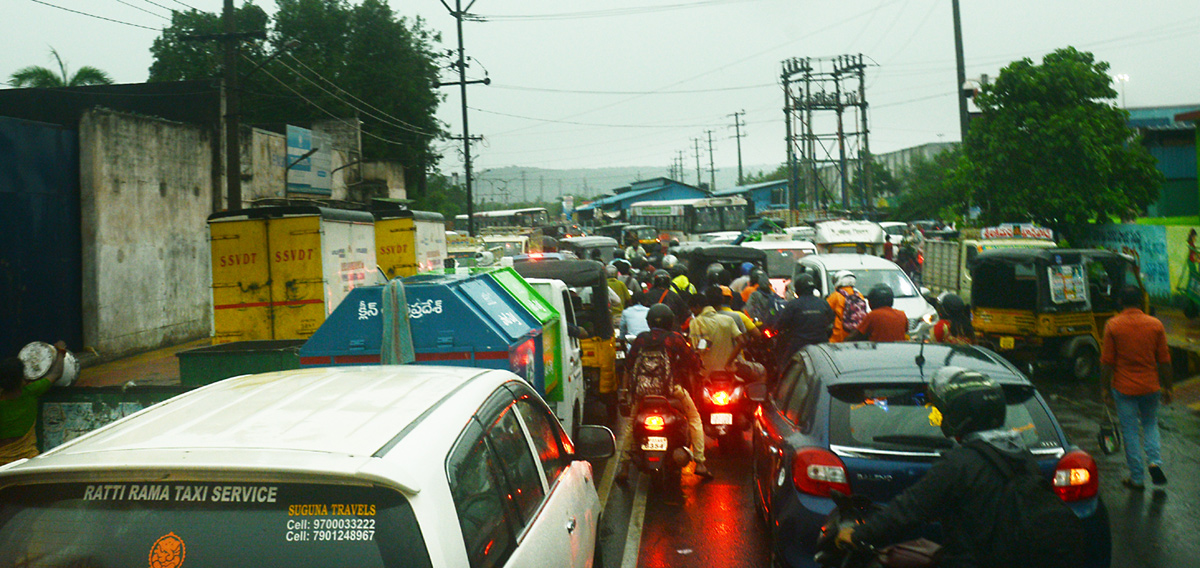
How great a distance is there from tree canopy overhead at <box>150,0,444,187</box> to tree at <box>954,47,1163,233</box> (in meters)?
29.8

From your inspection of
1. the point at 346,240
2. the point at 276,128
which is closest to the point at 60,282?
the point at 346,240

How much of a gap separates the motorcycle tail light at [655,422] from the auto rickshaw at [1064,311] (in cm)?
711

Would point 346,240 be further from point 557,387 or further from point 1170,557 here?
point 1170,557

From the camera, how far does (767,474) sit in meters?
5.83

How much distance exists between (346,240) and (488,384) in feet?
44.5

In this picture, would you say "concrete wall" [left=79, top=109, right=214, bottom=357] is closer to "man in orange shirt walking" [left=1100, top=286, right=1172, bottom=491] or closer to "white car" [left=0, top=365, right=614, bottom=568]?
"white car" [left=0, top=365, right=614, bottom=568]

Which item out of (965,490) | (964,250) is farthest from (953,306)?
(964,250)

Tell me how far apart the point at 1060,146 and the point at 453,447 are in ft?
66.7

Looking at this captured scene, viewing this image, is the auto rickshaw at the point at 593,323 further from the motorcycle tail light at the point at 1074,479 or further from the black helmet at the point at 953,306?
the motorcycle tail light at the point at 1074,479

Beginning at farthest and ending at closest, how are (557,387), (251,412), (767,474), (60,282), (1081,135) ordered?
1. (1081,135)
2. (60,282)
3. (557,387)
4. (767,474)
5. (251,412)

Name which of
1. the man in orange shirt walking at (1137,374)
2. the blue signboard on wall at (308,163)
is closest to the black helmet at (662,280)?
the man in orange shirt walking at (1137,374)

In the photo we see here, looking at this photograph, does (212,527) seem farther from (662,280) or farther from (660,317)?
(662,280)

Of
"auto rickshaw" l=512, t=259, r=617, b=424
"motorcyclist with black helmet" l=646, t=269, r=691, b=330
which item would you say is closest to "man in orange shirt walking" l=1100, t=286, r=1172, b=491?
"auto rickshaw" l=512, t=259, r=617, b=424

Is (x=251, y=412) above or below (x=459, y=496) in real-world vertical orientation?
above
